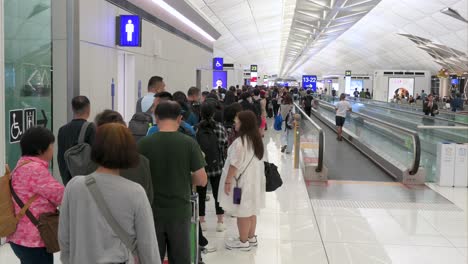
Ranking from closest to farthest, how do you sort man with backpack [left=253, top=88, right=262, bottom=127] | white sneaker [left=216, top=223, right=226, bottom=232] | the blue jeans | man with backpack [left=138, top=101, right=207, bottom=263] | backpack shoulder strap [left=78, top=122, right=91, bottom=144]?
1. the blue jeans
2. man with backpack [left=138, top=101, right=207, bottom=263]
3. backpack shoulder strap [left=78, top=122, right=91, bottom=144]
4. white sneaker [left=216, top=223, right=226, bottom=232]
5. man with backpack [left=253, top=88, right=262, bottom=127]

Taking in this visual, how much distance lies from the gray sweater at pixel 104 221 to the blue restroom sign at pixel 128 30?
7985 mm

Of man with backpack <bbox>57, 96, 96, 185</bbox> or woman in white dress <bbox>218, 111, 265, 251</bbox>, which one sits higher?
man with backpack <bbox>57, 96, 96, 185</bbox>

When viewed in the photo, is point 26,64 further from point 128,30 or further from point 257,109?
point 257,109

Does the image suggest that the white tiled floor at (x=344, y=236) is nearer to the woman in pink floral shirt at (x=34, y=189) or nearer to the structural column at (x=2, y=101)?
the structural column at (x=2, y=101)

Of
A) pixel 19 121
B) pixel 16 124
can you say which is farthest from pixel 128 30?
pixel 16 124

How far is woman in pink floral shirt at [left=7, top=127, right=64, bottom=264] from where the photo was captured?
3467 millimetres

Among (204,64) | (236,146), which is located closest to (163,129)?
(236,146)

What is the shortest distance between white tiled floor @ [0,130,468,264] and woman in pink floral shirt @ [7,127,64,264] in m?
2.29

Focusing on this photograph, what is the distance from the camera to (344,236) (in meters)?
6.78

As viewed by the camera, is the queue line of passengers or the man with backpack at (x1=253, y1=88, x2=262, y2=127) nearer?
the queue line of passengers

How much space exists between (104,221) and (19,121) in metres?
4.55

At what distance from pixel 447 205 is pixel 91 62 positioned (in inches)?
252

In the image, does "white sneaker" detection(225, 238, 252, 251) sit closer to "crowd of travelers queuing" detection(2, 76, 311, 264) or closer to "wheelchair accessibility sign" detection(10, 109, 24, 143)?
"crowd of travelers queuing" detection(2, 76, 311, 264)

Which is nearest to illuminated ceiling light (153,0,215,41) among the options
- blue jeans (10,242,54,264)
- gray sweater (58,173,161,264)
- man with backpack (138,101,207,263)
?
man with backpack (138,101,207,263)
